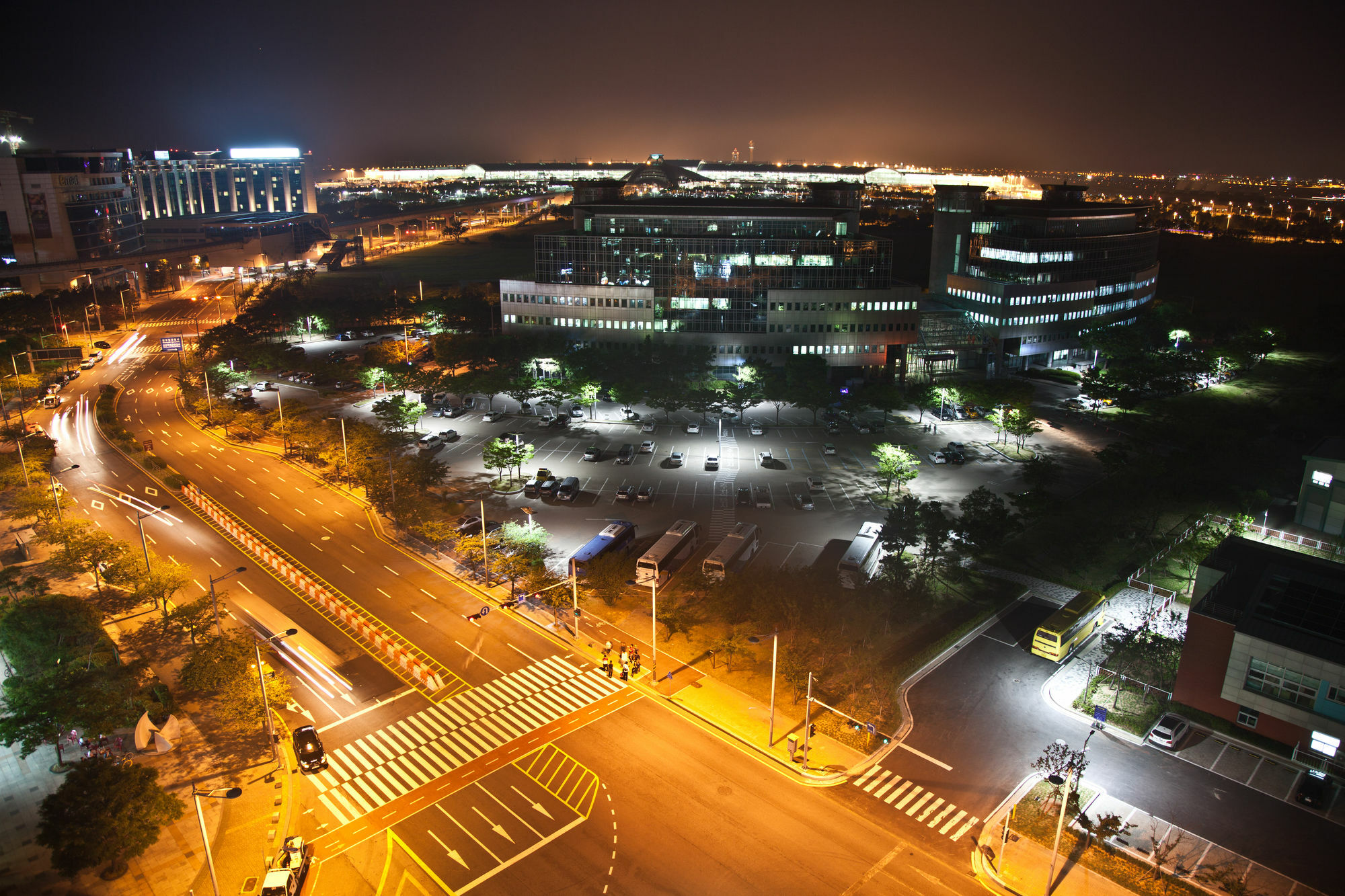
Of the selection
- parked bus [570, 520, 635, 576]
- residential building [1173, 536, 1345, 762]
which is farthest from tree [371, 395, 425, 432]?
residential building [1173, 536, 1345, 762]

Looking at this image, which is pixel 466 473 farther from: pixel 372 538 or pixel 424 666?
pixel 424 666

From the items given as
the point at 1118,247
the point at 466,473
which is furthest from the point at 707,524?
the point at 1118,247

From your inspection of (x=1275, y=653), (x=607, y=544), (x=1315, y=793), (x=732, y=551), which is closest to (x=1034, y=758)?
(x=1315, y=793)

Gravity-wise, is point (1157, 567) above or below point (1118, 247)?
below

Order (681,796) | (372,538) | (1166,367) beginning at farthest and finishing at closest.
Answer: (1166,367) → (372,538) → (681,796)

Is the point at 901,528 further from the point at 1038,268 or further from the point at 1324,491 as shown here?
the point at 1038,268
